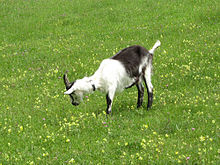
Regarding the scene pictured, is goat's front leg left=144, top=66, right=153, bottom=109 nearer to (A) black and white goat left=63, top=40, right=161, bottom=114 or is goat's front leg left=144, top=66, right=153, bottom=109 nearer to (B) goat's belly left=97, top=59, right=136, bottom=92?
(A) black and white goat left=63, top=40, right=161, bottom=114

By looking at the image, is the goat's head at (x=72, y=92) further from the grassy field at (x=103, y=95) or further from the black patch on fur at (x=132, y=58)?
the black patch on fur at (x=132, y=58)

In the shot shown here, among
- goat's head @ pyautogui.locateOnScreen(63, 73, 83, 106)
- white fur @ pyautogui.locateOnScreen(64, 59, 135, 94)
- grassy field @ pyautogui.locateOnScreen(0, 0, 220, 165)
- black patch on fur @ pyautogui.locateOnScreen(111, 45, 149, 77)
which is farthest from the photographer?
black patch on fur @ pyautogui.locateOnScreen(111, 45, 149, 77)

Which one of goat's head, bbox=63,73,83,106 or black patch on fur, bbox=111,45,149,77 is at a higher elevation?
black patch on fur, bbox=111,45,149,77

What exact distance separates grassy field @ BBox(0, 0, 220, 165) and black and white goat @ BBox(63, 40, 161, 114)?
703 millimetres

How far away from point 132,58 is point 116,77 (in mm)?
962

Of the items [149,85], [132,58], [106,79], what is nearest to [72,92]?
[106,79]

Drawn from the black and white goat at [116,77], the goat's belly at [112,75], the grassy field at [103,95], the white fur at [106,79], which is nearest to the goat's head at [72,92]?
the black and white goat at [116,77]

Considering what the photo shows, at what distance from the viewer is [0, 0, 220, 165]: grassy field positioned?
28.2ft

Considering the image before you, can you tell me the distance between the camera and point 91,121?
34.4 ft

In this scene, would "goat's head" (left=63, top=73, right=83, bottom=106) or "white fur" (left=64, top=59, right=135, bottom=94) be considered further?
"white fur" (left=64, top=59, right=135, bottom=94)

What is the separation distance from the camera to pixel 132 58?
37.1 ft

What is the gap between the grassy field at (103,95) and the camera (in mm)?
8602

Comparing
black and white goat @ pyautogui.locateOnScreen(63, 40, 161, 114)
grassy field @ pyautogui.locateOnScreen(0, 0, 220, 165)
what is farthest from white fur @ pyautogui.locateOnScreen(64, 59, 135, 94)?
grassy field @ pyautogui.locateOnScreen(0, 0, 220, 165)

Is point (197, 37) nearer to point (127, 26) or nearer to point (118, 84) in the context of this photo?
point (127, 26)
